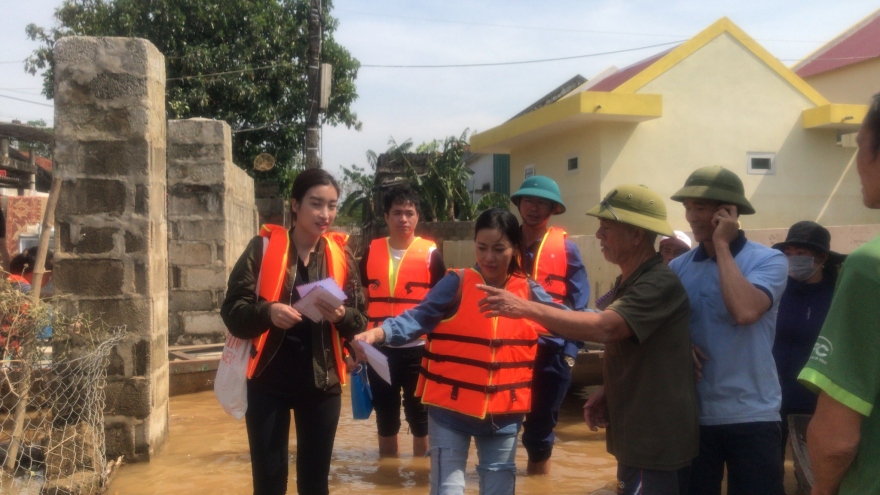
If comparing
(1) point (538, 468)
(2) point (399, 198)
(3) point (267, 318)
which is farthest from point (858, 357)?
(2) point (399, 198)

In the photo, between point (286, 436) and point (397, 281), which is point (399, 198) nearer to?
point (397, 281)

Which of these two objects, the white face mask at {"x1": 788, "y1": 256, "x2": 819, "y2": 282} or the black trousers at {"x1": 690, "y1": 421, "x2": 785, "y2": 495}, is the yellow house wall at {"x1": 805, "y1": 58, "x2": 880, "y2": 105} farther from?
the black trousers at {"x1": 690, "y1": 421, "x2": 785, "y2": 495}

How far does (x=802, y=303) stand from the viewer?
14.6 feet

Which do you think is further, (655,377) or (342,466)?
(342,466)

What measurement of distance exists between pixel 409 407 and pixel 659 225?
2890mm

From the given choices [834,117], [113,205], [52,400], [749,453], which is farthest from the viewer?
[834,117]

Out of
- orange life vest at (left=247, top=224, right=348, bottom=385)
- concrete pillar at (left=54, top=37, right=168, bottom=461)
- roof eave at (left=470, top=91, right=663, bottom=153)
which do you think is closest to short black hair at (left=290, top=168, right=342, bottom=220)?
orange life vest at (left=247, top=224, right=348, bottom=385)

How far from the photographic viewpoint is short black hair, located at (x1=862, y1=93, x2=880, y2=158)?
1.78 metres

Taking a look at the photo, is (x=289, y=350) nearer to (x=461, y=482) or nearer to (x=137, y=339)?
(x=461, y=482)

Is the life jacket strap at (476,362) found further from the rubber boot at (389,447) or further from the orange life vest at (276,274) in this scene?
the rubber boot at (389,447)

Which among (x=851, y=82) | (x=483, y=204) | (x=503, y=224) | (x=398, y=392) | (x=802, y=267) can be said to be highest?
(x=851, y=82)

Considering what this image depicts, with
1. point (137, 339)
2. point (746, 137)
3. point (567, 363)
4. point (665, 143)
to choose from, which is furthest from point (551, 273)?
point (746, 137)

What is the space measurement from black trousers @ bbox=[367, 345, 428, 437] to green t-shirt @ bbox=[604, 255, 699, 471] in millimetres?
2393

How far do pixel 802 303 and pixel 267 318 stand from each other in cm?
292
